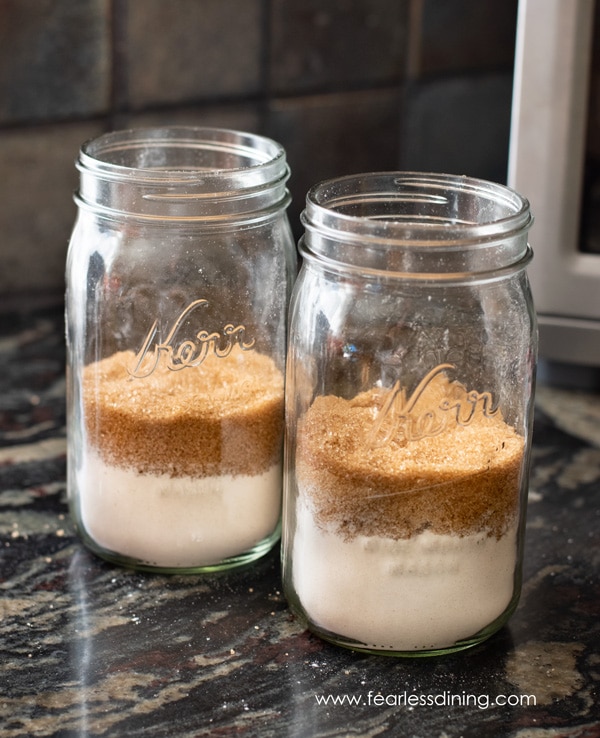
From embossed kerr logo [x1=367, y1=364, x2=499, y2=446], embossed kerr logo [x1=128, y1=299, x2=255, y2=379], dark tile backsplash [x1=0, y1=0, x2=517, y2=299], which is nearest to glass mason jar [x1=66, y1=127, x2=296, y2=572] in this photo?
embossed kerr logo [x1=128, y1=299, x2=255, y2=379]

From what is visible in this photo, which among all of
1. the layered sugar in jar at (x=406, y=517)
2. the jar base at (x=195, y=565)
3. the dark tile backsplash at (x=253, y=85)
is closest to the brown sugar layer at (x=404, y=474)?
the layered sugar in jar at (x=406, y=517)

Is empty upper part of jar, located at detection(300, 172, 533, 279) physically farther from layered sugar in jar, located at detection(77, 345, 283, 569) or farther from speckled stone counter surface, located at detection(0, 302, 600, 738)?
speckled stone counter surface, located at detection(0, 302, 600, 738)

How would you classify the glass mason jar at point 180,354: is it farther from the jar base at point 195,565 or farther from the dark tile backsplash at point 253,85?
the dark tile backsplash at point 253,85

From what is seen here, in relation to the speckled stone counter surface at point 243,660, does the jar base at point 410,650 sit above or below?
Result: above

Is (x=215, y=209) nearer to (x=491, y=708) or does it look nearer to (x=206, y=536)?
(x=206, y=536)

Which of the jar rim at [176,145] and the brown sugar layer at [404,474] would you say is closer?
the brown sugar layer at [404,474]

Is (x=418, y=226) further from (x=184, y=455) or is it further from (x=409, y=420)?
(x=184, y=455)
